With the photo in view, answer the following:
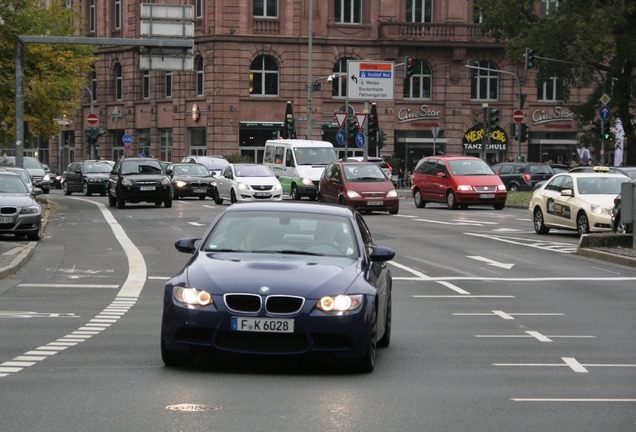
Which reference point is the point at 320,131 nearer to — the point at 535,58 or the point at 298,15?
the point at 298,15

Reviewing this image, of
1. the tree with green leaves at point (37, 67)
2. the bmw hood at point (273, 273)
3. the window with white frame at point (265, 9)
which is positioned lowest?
the bmw hood at point (273, 273)

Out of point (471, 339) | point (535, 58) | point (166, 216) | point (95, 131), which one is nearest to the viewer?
point (471, 339)

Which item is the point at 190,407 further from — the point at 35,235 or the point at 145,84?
the point at 145,84

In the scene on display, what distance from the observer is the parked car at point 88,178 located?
5947 centimetres

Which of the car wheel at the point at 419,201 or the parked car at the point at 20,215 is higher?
the parked car at the point at 20,215

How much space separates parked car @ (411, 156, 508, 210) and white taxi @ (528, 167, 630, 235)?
12.2 metres

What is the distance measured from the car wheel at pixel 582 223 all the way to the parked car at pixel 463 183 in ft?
46.5

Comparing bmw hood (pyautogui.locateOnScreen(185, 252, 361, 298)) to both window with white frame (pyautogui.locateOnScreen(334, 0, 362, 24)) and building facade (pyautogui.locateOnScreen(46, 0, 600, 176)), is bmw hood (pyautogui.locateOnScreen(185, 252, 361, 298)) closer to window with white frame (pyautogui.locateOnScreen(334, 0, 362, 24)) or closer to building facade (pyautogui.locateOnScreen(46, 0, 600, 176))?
building facade (pyautogui.locateOnScreen(46, 0, 600, 176))

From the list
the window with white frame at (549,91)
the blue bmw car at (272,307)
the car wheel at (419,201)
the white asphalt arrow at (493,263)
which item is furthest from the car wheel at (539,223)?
the window with white frame at (549,91)

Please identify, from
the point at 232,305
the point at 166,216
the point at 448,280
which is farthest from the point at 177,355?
the point at 166,216

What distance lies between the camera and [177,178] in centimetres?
5369

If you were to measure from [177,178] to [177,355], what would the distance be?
43682 mm

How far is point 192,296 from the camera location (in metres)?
10.1

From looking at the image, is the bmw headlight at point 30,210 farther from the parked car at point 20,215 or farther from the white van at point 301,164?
the white van at point 301,164
